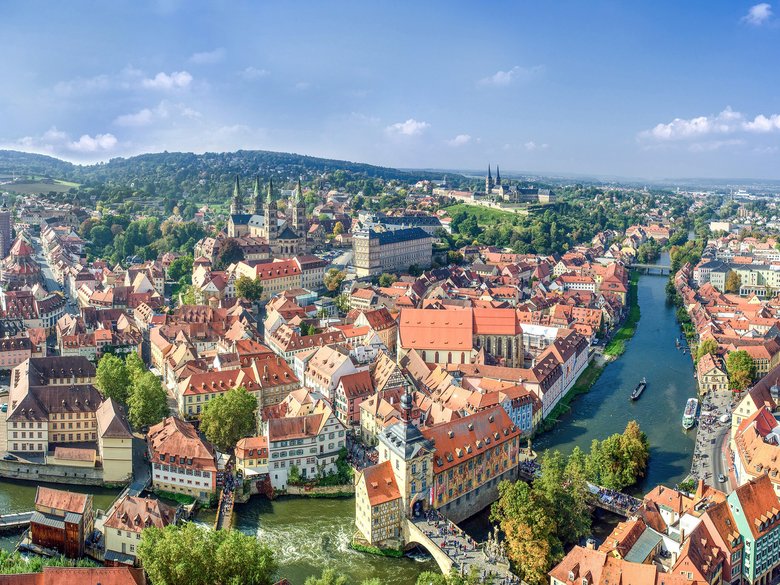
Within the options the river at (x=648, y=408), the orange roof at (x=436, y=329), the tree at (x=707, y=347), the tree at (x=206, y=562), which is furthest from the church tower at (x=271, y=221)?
the tree at (x=206, y=562)

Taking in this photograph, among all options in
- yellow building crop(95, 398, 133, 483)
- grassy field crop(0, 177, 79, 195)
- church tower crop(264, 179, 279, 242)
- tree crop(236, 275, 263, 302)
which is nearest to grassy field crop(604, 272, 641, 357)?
tree crop(236, 275, 263, 302)

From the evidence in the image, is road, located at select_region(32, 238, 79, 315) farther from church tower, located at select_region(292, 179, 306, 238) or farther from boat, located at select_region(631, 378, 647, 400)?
boat, located at select_region(631, 378, 647, 400)

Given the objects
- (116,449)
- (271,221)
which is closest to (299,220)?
(271,221)

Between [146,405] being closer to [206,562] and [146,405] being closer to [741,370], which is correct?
[206,562]

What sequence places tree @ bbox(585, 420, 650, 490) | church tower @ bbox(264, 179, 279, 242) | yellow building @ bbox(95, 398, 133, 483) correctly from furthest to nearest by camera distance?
church tower @ bbox(264, 179, 279, 242) < tree @ bbox(585, 420, 650, 490) < yellow building @ bbox(95, 398, 133, 483)

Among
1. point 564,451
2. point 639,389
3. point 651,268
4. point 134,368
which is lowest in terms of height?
point 564,451

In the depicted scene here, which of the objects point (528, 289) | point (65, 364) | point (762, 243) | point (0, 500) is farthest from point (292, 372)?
point (762, 243)
